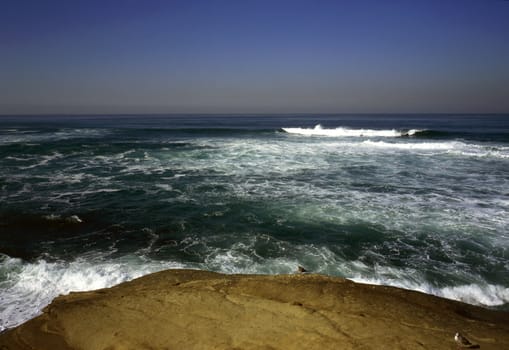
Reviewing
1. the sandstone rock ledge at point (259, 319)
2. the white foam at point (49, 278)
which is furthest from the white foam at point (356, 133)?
the sandstone rock ledge at point (259, 319)

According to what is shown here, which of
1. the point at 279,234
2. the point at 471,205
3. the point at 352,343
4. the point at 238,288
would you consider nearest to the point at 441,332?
the point at 352,343

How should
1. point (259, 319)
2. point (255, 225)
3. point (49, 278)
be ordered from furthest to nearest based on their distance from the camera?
1. point (255, 225)
2. point (49, 278)
3. point (259, 319)

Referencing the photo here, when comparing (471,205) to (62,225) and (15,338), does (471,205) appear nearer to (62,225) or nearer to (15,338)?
(15,338)

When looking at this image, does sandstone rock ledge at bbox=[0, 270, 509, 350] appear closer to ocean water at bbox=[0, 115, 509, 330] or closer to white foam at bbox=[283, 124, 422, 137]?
ocean water at bbox=[0, 115, 509, 330]

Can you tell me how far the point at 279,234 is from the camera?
8.69m

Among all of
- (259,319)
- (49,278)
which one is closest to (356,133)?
(49,278)

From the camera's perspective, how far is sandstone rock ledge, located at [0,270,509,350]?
3.19 meters

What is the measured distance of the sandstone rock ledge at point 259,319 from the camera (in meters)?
3.19

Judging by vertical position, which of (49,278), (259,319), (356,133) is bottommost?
(49,278)

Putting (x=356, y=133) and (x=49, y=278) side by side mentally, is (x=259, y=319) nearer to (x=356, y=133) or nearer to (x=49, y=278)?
(x=49, y=278)

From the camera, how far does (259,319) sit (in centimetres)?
349

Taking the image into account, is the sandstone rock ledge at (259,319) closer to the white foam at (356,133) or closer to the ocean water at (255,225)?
the ocean water at (255,225)

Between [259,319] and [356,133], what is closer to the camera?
[259,319]

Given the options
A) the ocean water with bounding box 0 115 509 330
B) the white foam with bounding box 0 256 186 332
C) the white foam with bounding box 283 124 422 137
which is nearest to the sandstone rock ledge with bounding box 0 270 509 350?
the white foam with bounding box 0 256 186 332
